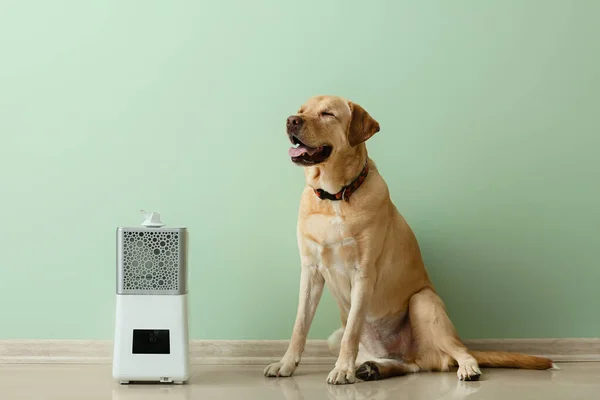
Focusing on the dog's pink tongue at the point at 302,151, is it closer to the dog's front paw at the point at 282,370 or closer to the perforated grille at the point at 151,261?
the perforated grille at the point at 151,261

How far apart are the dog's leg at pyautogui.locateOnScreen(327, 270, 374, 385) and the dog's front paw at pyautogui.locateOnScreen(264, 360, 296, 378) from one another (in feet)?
0.58

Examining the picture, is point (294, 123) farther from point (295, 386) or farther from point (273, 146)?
point (295, 386)

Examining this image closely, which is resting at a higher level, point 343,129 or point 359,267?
point 343,129

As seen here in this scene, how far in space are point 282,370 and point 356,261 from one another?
1.51ft

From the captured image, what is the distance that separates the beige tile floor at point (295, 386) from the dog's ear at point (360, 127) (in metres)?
0.83

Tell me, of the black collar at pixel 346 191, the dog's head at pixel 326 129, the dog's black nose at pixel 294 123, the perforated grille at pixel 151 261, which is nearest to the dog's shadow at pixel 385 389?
the perforated grille at pixel 151 261

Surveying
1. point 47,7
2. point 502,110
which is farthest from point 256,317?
point 47,7

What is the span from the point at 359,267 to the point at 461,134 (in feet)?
2.72

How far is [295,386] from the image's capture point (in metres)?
2.34

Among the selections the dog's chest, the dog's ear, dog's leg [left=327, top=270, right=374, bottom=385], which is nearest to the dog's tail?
dog's leg [left=327, top=270, right=374, bottom=385]

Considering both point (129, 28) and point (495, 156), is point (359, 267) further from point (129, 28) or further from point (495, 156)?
point (129, 28)

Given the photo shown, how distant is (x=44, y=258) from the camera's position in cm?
289

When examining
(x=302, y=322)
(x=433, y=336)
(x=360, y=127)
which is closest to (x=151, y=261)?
(x=302, y=322)

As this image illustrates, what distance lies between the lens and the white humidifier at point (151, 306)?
7.86ft
